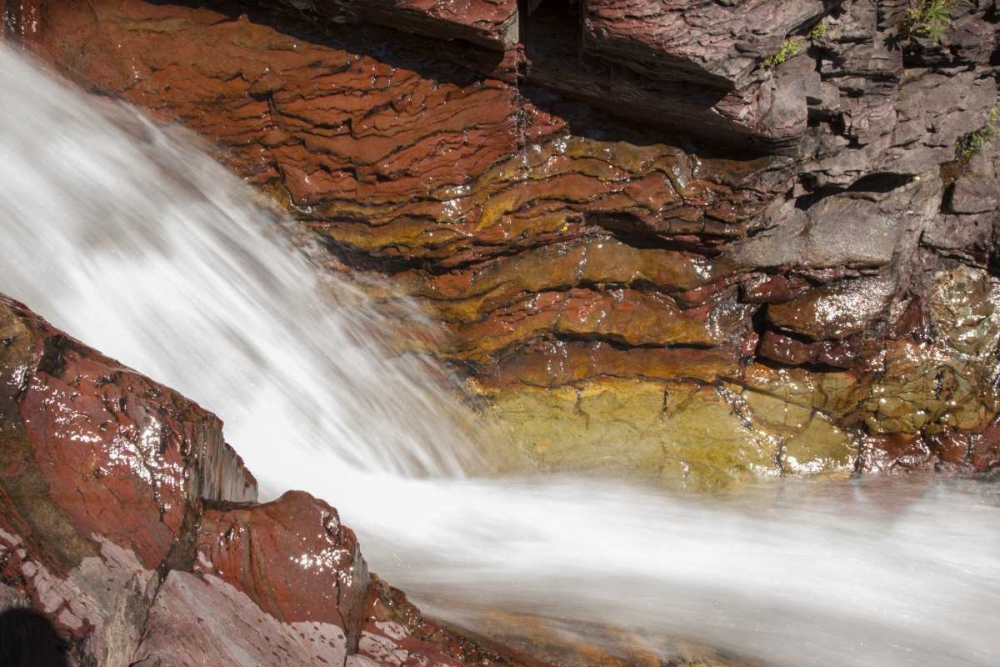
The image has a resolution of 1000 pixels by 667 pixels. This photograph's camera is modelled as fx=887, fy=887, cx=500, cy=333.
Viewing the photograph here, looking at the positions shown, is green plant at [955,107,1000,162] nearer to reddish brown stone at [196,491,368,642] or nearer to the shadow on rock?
reddish brown stone at [196,491,368,642]

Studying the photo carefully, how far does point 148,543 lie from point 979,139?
17.9ft

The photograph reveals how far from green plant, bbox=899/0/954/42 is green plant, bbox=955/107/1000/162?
2.65ft

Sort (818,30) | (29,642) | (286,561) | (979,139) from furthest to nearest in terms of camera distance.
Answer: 1. (979,139)
2. (818,30)
3. (286,561)
4. (29,642)

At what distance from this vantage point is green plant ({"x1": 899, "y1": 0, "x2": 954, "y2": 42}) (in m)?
5.13

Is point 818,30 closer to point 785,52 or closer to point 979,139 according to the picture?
point 785,52

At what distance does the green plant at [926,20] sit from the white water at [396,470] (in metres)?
2.91

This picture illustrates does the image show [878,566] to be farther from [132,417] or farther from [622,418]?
[132,417]

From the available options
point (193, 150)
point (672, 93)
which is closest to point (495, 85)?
point (672, 93)

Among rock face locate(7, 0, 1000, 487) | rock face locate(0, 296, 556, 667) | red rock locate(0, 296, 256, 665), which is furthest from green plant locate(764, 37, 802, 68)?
red rock locate(0, 296, 256, 665)

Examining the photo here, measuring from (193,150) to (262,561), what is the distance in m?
2.70

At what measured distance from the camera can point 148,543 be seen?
3129 mm

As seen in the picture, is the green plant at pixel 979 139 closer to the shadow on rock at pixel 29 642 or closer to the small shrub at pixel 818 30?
the small shrub at pixel 818 30

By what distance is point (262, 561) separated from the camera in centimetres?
334

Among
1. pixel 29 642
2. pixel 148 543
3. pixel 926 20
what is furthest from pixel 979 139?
pixel 29 642
